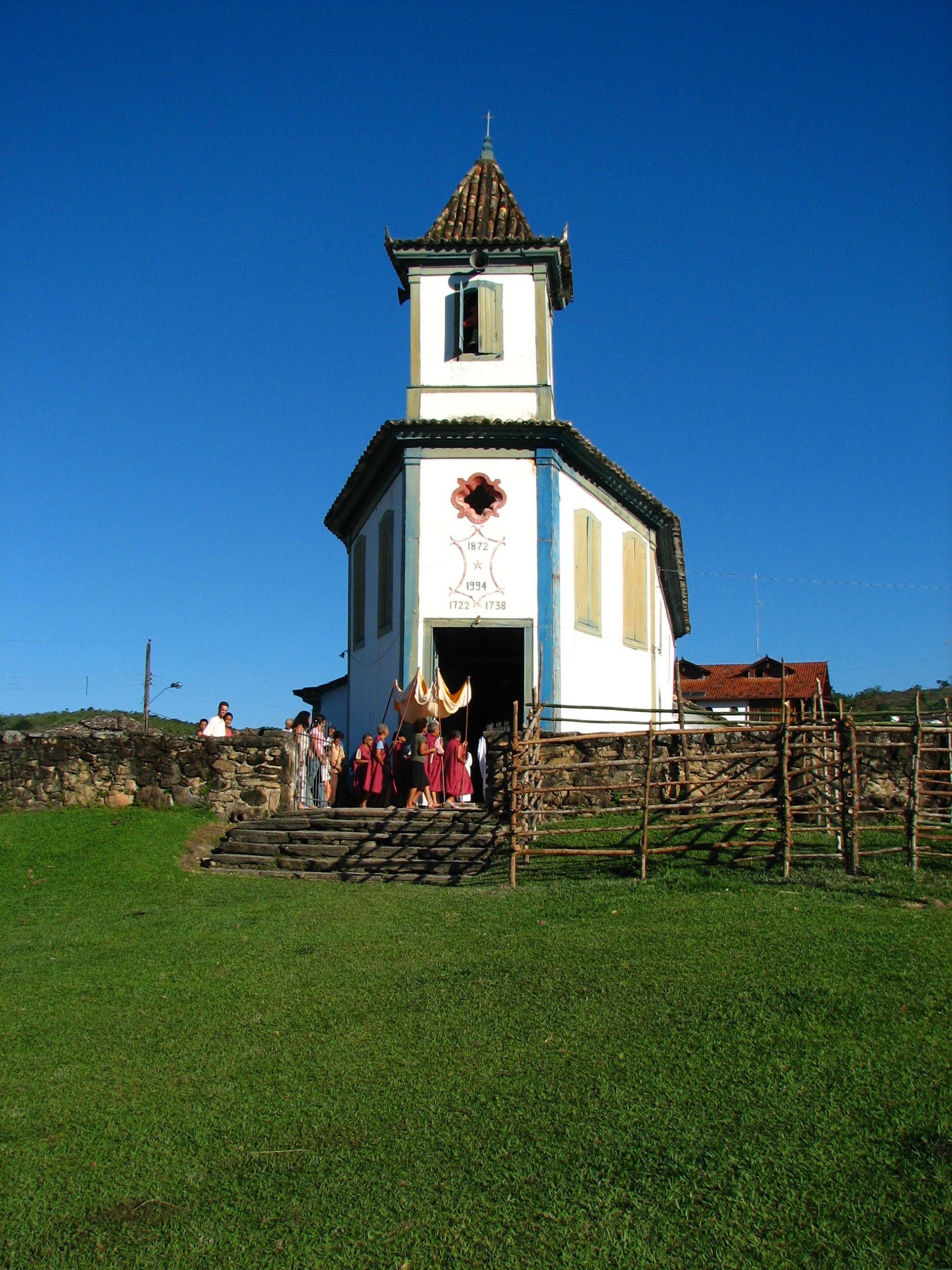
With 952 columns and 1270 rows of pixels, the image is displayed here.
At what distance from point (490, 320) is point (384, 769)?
25.6 feet

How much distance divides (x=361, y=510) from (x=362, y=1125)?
15839mm

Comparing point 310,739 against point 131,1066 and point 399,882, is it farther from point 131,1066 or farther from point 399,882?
point 131,1066

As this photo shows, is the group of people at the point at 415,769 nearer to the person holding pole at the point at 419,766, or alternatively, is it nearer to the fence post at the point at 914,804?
the person holding pole at the point at 419,766

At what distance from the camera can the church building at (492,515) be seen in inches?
673

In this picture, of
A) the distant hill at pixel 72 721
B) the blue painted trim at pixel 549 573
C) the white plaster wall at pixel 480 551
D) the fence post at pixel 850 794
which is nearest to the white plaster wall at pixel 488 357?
the white plaster wall at pixel 480 551

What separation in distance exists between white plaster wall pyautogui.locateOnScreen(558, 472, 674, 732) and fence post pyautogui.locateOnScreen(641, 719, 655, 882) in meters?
4.11

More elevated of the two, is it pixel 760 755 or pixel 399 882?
pixel 760 755

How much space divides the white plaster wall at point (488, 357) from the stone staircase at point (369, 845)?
23.7 feet

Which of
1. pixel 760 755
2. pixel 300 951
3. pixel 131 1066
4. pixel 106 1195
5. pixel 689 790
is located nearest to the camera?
pixel 106 1195

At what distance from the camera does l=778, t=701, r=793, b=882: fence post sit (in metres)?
11.5

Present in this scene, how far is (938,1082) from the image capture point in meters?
5.68

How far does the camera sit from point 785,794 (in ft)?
38.0

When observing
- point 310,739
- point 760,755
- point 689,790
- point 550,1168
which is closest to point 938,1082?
point 550,1168

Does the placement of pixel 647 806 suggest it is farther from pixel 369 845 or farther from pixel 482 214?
pixel 482 214
